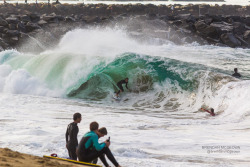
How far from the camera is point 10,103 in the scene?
13.7 metres

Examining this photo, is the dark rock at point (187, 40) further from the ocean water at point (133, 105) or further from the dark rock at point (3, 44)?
the dark rock at point (3, 44)

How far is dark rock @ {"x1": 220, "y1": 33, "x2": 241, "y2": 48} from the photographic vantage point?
32594 millimetres

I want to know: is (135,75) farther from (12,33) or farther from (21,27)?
(21,27)

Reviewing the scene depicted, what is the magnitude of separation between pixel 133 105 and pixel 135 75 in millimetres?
3076

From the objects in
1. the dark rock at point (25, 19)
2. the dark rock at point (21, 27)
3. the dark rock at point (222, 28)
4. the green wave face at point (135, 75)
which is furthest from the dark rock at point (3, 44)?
the dark rock at point (222, 28)

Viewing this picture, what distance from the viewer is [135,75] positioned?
17.5m

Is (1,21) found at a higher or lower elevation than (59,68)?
higher

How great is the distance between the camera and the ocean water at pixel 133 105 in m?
7.98

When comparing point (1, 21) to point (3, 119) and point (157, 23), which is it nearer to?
point (157, 23)

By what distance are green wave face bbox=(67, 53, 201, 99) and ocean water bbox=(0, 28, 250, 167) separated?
0.16ft

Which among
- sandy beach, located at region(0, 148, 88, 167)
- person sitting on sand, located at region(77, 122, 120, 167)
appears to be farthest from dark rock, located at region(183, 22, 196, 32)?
sandy beach, located at region(0, 148, 88, 167)

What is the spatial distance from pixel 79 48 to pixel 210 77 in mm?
9987

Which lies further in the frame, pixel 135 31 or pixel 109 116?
pixel 135 31

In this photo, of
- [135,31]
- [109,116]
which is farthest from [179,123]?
[135,31]
